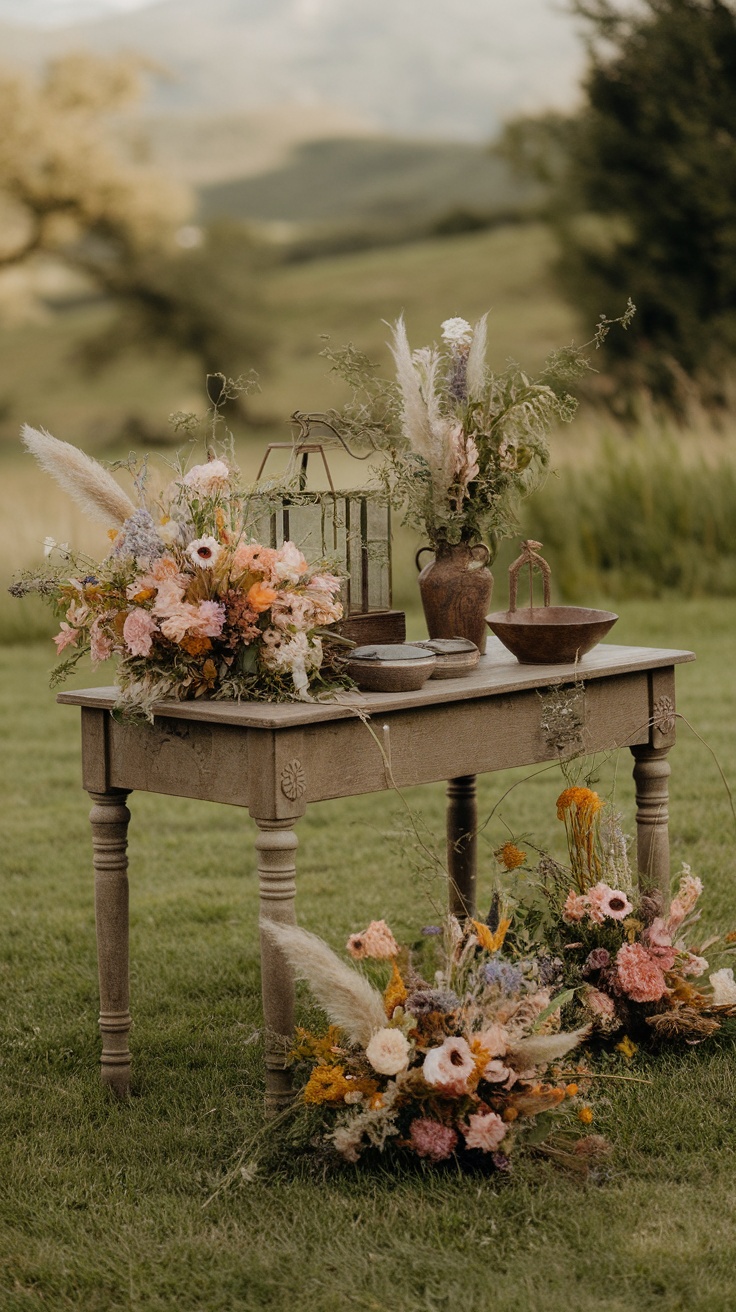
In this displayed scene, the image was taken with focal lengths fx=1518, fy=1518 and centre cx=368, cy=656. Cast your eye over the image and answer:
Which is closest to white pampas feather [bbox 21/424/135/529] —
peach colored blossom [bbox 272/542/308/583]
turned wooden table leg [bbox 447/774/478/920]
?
peach colored blossom [bbox 272/542/308/583]

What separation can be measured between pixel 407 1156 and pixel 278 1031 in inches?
15.1

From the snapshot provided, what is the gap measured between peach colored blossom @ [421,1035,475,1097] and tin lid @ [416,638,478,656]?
953 mm

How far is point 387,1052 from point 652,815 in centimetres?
133

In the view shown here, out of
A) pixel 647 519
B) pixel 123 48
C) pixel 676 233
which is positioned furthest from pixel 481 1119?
pixel 123 48

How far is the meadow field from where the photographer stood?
2.83 meters

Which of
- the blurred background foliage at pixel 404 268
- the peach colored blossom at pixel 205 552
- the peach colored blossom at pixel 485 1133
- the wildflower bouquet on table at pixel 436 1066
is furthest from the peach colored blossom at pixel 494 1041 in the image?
the blurred background foliage at pixel 404 268

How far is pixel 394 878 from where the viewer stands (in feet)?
18.3

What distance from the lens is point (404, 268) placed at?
112ft

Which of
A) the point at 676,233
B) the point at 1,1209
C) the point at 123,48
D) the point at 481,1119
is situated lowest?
the point at 1,1209

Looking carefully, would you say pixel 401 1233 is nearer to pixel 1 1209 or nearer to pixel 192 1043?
pixel 1 1209

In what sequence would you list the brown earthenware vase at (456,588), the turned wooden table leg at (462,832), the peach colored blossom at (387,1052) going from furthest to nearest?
the turned wooden table leg at (462,832) → the brown earthenware vase at (456,588) → the peach colored blossom at (387,1052)

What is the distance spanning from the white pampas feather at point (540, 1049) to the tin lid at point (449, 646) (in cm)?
95

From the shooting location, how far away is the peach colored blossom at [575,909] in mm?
3982

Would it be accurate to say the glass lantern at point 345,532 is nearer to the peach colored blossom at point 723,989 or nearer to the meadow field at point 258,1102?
the meadow field at point 258,1102
